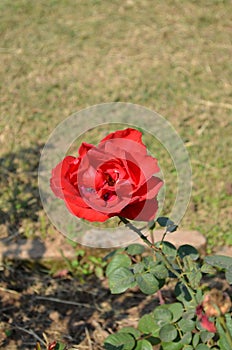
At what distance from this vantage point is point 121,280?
5.24 feet

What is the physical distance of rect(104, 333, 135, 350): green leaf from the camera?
1.69 metres

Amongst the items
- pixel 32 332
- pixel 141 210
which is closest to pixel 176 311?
pixel 141 210

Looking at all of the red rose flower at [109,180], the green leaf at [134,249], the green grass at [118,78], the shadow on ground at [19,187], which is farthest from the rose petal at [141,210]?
the shadow on ground at [19,187]

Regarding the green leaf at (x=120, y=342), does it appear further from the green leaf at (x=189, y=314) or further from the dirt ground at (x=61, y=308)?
the dirt ground at (x=61, y=308)

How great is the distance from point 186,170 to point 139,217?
1.61 m

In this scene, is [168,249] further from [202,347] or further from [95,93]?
[95,93]

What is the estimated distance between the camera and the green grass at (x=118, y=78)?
2838mm

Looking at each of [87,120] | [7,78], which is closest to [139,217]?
[87,120]

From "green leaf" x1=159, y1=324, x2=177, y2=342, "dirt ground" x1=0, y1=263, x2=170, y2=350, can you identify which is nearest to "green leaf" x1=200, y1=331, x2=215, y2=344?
"green leaf" x1=159, y1=324, x2=177, y2=342

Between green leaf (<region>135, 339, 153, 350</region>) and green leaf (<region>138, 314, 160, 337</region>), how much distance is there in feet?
0.15

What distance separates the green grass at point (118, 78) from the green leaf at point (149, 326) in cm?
88

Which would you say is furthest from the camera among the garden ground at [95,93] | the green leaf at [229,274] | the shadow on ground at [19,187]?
the shadow on ground at [19,187]

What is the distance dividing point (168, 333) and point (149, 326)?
107mm

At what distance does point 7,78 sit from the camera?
140 inches
